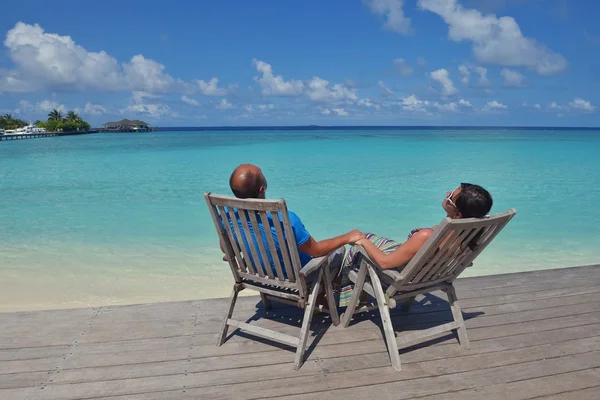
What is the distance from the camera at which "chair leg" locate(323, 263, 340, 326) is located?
3.08 metres

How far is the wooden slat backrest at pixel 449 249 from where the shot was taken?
2592mm

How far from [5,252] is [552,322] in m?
7.37

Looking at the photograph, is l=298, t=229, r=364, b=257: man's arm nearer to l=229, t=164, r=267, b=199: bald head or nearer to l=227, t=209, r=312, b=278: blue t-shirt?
l=227, t=209, r=312, b=278: blue t-shirt

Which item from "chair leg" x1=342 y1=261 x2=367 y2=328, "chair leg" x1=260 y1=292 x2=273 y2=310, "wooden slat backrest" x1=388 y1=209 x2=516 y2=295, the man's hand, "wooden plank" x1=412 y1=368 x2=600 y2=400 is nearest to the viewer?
"wooden plank" x1=412 y1=368 x2=600 y2=400

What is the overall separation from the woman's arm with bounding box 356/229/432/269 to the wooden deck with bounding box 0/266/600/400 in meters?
0.55

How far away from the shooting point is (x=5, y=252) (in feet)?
24.1

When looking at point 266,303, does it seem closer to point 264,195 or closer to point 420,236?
point 264,195

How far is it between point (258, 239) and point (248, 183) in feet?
1.08

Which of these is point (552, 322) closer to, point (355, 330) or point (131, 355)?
point (355, 330)

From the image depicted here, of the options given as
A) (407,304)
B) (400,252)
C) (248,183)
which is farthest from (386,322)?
(248,183)

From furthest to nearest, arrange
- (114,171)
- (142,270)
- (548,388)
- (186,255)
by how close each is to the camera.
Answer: (114,171)
(186,255)
(142,270)
(548,388)

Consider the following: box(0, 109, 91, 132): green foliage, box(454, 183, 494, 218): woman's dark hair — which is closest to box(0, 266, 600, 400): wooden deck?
box(454, 183, 494, 218): woman's dark hair

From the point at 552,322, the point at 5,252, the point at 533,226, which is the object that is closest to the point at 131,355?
the point at 552,322

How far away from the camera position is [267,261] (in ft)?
9.48
